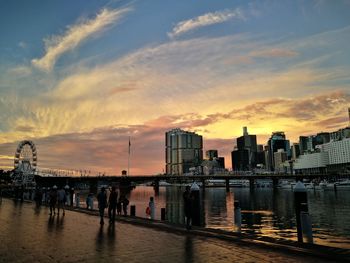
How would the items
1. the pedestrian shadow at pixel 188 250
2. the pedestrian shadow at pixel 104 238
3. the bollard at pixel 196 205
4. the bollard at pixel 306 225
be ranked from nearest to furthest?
1. the pedestrian shadow at pixel 188 250
2. the pedestrian shadow at pixel 104 238
3. the bollard at pixel 306 225
4. the bollard at pixel 196 205

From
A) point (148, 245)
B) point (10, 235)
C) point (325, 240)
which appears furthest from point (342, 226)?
point (10, 235)

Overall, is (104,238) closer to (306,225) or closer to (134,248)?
(134,248)

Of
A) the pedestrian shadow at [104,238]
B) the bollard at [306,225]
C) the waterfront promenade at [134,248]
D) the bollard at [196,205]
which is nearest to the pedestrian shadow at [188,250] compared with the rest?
the waterfront promenade at [134,248]

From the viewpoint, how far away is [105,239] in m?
14.1

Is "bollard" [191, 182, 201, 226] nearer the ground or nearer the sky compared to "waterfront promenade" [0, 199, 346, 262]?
nearer the sky

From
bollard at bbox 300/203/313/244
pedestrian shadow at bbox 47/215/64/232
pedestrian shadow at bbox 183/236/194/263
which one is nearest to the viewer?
pedestrian shadow at bbox 183/236/194/263

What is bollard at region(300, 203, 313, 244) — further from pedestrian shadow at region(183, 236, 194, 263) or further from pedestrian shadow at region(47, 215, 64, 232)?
pedestrian shadow at region(47, 215, 64, 232)

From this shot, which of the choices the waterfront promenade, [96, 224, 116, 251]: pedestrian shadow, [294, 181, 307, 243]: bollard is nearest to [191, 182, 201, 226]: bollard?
the waterfront promenade

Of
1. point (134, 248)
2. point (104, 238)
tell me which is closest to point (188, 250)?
point (134, 248)

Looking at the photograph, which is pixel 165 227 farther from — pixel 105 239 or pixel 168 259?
pixel 168 259

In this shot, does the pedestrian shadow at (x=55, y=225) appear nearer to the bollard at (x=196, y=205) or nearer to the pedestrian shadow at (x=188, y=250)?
the pedestrian shadow at (x=188, y=250)

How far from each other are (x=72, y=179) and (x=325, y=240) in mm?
171138

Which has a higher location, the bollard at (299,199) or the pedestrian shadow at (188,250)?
the bollard at (299,199)

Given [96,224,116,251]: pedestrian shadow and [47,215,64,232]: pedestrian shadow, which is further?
[47,215,64,232]: pedestrian shadow
